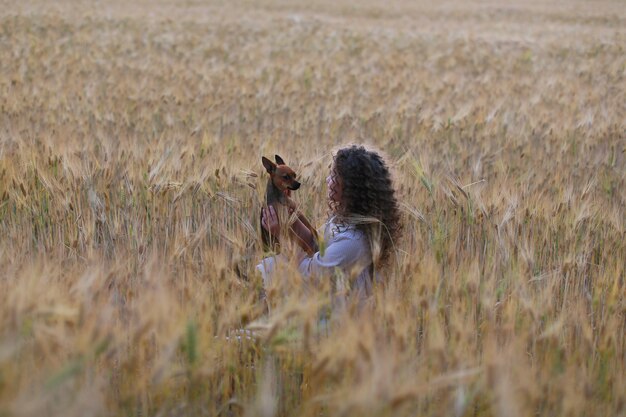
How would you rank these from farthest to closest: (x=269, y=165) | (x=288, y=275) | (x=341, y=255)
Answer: (x=269, y=165) → (x=341, y=255) → (x=288, y=275)

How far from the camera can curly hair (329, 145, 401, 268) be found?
248 cm

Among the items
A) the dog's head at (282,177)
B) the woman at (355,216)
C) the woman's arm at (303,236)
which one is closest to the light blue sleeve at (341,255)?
the woman at (355,216)

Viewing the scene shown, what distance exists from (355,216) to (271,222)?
276 mm

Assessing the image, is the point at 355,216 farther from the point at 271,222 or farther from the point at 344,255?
the point at 271,222

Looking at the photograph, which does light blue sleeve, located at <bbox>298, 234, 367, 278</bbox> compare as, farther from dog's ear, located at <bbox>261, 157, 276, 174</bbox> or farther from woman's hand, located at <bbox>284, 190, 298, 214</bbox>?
dog's ear, located at <bbox>261, 157, 276, 174</bbox>

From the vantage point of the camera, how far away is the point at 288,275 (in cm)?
193

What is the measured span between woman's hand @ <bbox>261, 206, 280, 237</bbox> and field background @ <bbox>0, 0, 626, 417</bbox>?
92mm

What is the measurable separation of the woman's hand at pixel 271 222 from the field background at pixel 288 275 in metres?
0.09

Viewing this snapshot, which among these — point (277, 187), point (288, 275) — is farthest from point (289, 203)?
point (288, 275)

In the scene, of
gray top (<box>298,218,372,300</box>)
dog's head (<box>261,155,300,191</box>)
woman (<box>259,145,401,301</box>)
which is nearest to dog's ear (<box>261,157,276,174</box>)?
dog's head (<box>261,155,300,191</box>)

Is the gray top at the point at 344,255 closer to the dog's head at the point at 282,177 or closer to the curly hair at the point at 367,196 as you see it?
the curly hair at the point at 367,196

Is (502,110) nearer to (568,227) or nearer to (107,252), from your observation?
(568,227)

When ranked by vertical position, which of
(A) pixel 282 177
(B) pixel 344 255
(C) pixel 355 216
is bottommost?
(B) pixel 344 255

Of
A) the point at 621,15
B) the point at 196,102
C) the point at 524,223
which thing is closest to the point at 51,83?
the point at 196,102
